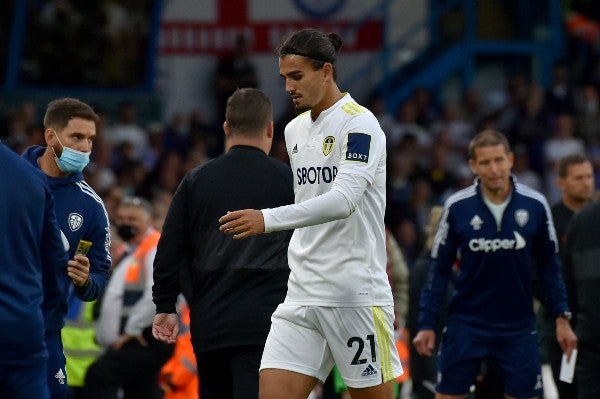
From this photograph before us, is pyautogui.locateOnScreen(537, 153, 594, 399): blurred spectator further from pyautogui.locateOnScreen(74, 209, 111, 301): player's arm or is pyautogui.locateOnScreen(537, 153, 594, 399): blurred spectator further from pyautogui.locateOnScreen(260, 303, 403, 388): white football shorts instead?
pyautogui.locateOnScreen(74, 209, 111, 301): player's arm

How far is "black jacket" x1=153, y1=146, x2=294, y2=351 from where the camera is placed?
764cm

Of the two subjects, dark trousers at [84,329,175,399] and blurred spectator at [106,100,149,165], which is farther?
blurred spectator at [106,100,149,165]

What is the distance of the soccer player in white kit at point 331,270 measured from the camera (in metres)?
6.98

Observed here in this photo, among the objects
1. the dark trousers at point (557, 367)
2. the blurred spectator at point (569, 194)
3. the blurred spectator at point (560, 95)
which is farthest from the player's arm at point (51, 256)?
the blurred spectator at point (560, 95)

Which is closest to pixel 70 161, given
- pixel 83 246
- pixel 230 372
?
pixel 83 246

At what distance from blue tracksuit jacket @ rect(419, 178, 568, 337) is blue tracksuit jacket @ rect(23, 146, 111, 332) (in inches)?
92.7

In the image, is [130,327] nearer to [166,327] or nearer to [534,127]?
[166,327]

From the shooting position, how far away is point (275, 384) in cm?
695

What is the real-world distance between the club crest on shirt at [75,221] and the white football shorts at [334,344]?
1.36 metres

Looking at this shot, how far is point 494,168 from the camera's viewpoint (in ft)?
29.9

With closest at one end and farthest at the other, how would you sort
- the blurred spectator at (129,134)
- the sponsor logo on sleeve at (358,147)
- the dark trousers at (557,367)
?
the sponsor logo on sleeve at (358,147)
the dark trousers at (557,367)
the blurred spectator at (129,134)

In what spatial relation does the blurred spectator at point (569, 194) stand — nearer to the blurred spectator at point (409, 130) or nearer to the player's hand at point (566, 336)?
the player's hand at point (566, 336)

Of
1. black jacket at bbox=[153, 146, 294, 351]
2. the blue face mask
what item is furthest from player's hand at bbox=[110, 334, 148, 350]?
the blue face mask

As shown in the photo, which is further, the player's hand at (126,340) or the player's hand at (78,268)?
the player's hand at (126,340)
